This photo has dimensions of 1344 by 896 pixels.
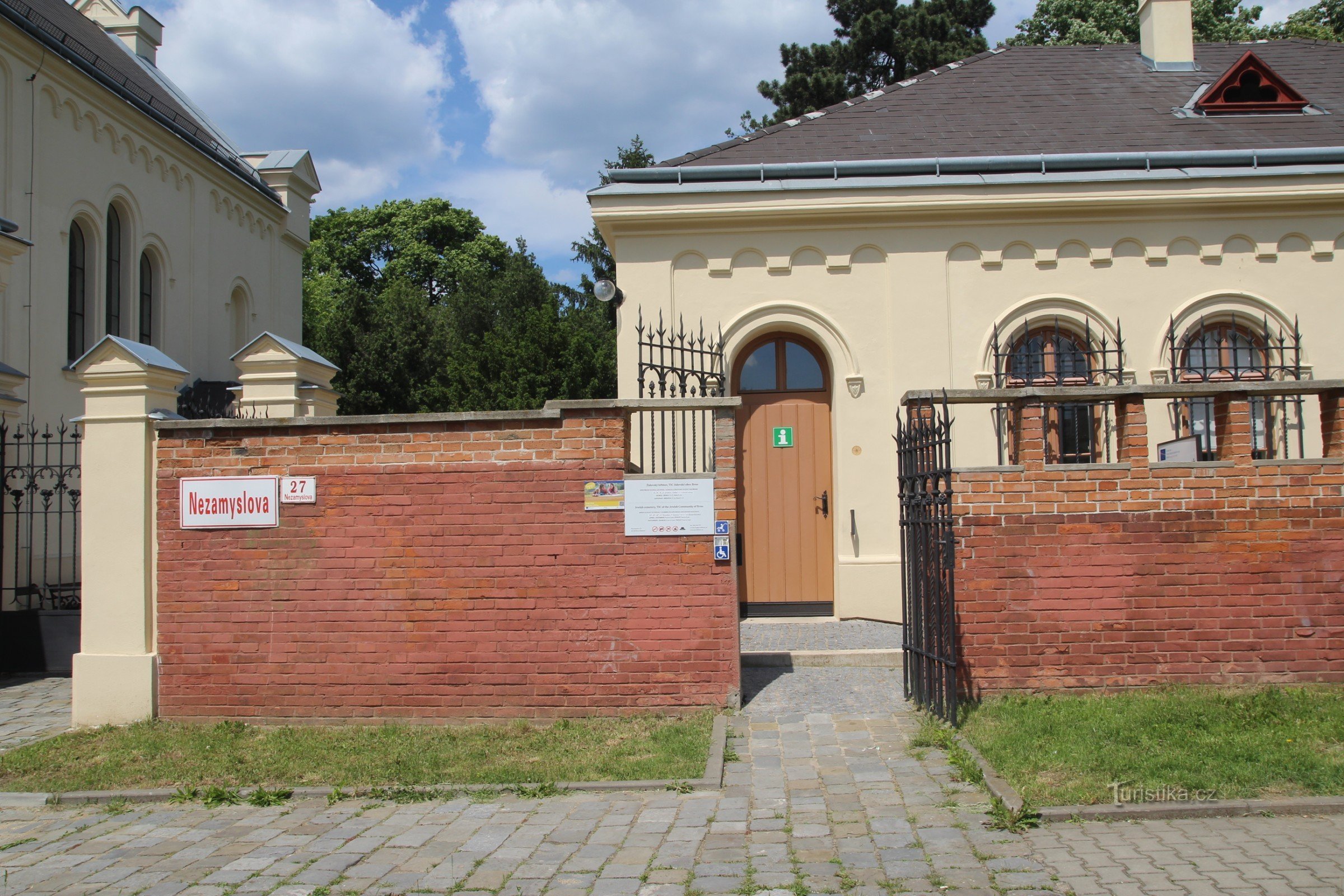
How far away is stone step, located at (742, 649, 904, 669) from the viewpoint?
8.73 m

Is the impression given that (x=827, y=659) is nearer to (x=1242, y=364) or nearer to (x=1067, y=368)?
(x=1067, y=368)

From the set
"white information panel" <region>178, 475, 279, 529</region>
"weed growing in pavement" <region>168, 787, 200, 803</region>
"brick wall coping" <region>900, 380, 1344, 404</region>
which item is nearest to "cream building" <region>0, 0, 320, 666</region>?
"white information panel" <region>178, 475, 279, 529</region>

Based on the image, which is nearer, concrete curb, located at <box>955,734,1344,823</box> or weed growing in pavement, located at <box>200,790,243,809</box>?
concrete curb, located at <box>955,734,1344,823</box>

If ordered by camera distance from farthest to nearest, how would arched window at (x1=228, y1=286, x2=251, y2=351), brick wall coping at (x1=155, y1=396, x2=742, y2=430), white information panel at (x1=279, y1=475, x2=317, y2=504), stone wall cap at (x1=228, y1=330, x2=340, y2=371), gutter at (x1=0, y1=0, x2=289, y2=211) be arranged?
arched window at (x1=228, y1=286, x2=251, y2=351) → gutter at (x1=0, y1=0, x2=289, y2=211) → stone wall cap at (x1=228, y1=330, x2=340, y2=371) → white information panel at (x1=279, y1=475, x2=317, y2=504) → brick wall coping at (x1=155, y1=396, x2=742, y2=430)

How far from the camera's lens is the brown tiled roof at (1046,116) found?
39.5 ft

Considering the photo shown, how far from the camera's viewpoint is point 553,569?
7.38 m

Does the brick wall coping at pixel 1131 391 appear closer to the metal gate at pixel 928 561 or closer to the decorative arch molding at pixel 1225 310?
the metal gate at pixel 928 561

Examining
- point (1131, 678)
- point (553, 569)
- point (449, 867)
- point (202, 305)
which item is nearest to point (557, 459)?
point (553, 569)

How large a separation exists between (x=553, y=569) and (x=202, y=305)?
14443 mm

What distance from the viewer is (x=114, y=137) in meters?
16.4

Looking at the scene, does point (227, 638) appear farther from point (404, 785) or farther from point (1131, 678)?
point (1131, 678)

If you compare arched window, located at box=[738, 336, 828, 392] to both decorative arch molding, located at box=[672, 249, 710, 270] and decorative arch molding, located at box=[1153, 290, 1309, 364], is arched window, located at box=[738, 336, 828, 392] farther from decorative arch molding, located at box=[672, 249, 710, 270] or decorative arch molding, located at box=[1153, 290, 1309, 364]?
decorative arch molding, located at box=[1153, 290, 1309, 364]

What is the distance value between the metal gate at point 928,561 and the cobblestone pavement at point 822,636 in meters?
1.67

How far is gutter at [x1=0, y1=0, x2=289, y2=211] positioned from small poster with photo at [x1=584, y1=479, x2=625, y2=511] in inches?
454
